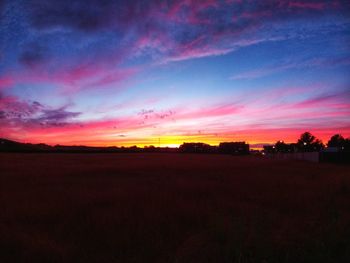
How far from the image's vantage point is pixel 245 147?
165m

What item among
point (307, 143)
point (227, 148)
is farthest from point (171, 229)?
point (227, 148)

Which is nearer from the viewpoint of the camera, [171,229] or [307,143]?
[171,229]

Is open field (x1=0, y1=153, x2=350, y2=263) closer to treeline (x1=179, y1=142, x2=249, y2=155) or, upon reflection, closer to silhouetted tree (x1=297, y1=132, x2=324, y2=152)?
silhouetted tree (x1=297, y1=132, x2=324, y2=152)

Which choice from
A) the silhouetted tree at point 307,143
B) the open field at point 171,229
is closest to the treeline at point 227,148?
the silhouetted tree at point 307,143

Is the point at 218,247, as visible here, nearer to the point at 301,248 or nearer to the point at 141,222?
the point at 301,248

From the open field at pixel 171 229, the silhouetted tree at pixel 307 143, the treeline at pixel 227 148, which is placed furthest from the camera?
the treeline at pixel 227 148

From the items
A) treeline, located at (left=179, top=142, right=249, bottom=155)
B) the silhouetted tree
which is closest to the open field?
the silhouetted tree

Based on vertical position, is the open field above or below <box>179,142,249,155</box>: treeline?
below

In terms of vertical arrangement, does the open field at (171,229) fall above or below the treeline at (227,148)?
below

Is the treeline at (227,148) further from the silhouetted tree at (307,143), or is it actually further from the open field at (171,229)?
A: the open field at (171,229)

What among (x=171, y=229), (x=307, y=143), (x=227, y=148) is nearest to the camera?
(x=171, y=229)

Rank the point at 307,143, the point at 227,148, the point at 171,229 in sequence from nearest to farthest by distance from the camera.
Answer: the point at 171,229, the point at 307,143, the point at 227,148

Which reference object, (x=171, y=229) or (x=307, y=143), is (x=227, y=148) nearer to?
(x=307, y=143)

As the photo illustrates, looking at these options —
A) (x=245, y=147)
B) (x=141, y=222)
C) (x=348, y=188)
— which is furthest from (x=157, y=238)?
(x=245, y=147)
